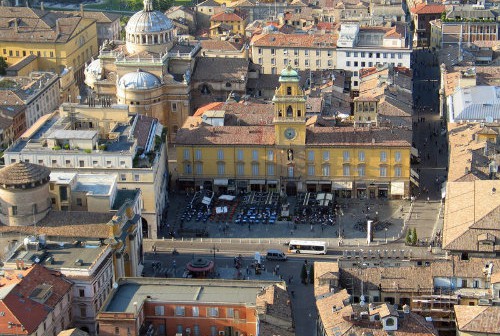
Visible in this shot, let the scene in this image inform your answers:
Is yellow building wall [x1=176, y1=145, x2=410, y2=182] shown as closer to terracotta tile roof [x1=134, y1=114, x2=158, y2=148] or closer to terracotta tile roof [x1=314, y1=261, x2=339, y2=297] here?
terracotta tile roof [x1=134, y1=114, x2=158, y2=148]

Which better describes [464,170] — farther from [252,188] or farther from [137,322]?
[137,322]

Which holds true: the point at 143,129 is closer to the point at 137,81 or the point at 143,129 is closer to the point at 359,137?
the point at 137,81

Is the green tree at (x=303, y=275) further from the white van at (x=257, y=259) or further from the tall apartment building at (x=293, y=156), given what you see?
the tall apartment building at (x=293, y=156)

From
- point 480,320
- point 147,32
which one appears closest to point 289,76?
point 147,32

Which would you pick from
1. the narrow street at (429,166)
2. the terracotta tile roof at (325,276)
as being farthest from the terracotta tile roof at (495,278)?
the narrow street at (429,166)

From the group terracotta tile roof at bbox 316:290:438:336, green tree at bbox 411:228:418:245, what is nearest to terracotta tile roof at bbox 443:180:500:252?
green tree at bbox 411:228:418:245
